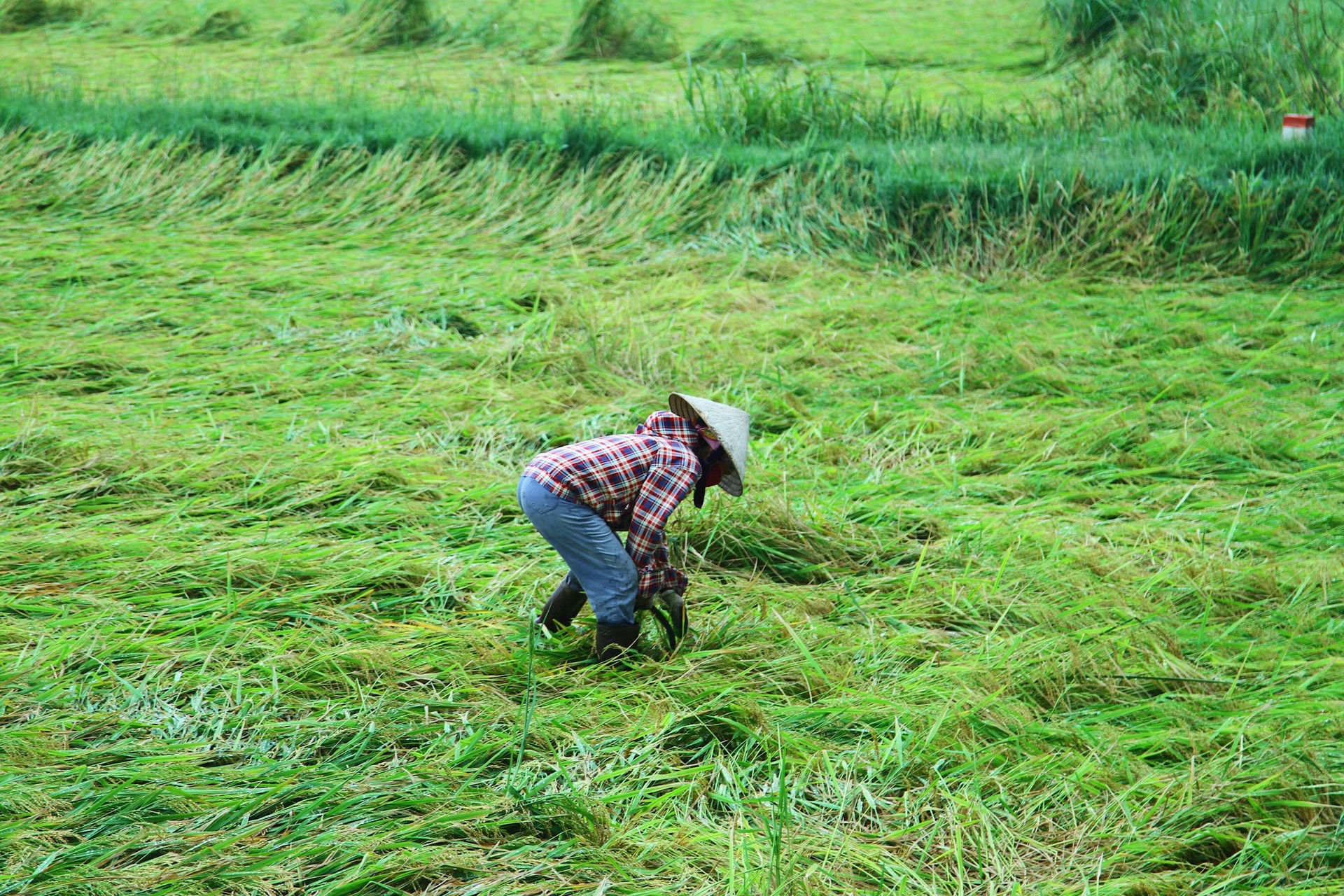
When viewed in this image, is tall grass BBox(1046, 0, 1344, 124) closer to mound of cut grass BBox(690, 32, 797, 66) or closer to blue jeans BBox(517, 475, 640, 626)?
mound of cut grass BBox(690, 32, 797, 66)

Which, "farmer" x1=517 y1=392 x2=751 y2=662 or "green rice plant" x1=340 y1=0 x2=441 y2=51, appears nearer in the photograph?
"farmer" x1=517 y1=392 x2=751 y2=662

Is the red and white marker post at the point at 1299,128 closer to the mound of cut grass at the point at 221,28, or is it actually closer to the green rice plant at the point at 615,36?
the green rice plant at the point at 615,36

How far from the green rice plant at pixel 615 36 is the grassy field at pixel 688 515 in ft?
9.59

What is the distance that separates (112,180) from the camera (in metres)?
6.50

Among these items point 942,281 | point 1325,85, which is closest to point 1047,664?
point 942,281

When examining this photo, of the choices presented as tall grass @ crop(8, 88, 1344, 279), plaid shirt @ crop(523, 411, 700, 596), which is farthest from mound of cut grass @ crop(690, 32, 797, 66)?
plaid shirt @ crop(523, 411, 700, 596)

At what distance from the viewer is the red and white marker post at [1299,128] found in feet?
18.7

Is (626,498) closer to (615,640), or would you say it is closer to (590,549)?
(590,549)

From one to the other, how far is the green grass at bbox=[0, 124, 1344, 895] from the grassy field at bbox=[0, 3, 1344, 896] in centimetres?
1

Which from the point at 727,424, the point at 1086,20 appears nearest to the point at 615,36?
the point at 1086,20

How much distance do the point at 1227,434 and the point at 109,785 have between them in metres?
3.22

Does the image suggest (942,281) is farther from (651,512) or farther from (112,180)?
(112,180)

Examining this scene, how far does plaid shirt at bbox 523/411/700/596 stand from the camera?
2.37m

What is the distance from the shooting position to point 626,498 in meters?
2.42
